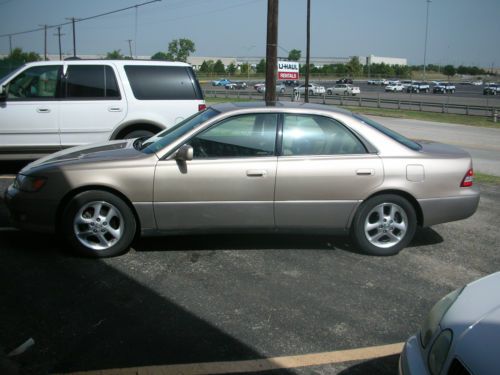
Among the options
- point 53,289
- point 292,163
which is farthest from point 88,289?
point 292,163

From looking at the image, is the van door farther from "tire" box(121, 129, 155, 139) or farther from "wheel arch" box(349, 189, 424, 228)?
"wheel arch" box(349, 189, 424, 228)

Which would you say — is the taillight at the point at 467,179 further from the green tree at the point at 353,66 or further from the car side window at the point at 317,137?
the green tree at the point at 353,66

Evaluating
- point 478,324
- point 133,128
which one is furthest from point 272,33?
point 478,324

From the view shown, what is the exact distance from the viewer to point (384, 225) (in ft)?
16.9

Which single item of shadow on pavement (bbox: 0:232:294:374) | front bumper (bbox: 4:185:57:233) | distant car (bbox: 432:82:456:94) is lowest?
shadow on pavement (bbox: 0:232:294:374)

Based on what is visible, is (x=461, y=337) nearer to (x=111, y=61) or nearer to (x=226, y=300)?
(x=226, y=300)

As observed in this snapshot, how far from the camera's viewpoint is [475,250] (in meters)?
5.47

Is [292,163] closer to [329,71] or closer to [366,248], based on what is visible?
[366,248]

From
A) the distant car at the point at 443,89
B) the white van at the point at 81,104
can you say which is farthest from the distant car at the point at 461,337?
the distant car at the point at 443,89

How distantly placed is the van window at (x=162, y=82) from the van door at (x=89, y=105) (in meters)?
0.32

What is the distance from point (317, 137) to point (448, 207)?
151cm

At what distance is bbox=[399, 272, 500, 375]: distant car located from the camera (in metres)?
2.04

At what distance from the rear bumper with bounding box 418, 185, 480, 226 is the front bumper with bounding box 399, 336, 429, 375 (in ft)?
8.90

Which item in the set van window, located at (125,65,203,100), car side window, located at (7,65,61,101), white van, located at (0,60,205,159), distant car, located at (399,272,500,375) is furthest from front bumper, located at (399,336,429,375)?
car side window, located at (7,65,61,101)
